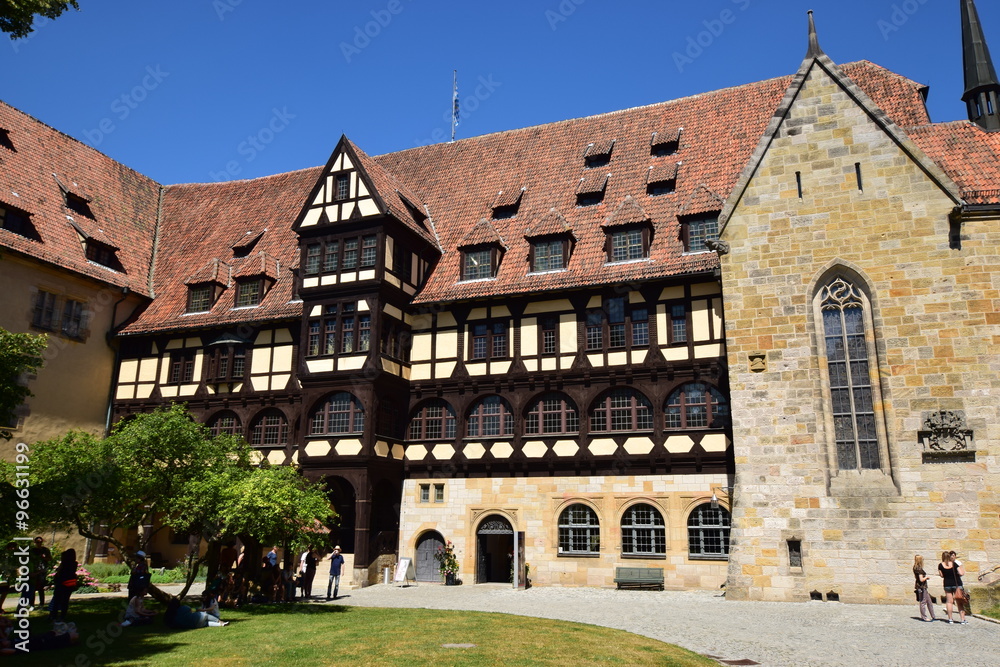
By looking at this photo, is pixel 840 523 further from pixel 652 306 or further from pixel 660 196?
pixel 660 196

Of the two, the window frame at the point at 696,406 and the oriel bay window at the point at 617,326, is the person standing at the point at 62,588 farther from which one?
the window frame at the point at 696,406

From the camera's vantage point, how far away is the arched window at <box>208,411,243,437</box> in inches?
1208

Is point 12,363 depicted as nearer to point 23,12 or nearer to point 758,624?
point 23,12

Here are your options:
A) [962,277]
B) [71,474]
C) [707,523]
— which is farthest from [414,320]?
[962,277]

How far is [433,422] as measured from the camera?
1120 inches

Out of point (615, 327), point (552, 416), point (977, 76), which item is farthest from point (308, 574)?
point (977, 76)

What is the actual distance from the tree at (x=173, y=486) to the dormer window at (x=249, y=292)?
11684 millimetres

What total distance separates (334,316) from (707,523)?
14546mm

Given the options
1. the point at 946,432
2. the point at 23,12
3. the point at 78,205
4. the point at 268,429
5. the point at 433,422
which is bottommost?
the point at 946,432

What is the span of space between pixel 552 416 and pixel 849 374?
9.51 m

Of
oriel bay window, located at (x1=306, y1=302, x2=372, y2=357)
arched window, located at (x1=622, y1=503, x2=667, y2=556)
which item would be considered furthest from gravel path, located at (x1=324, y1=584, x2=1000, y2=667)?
oriel bay window, located at (x1=306, y1=302, x2=372, y2=357)

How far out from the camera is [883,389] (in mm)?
21156

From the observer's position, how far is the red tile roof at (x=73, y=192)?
102 ft

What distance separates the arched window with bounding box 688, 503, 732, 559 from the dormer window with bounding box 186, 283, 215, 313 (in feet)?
68.3
